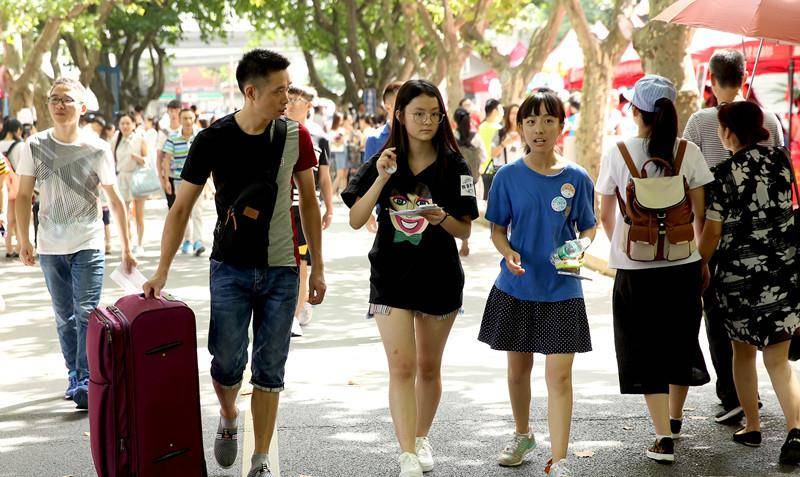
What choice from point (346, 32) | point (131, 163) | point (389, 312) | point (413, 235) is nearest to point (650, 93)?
point (413, 235)

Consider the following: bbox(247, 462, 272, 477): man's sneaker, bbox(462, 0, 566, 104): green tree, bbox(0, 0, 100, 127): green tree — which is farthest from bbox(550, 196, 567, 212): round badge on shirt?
bbox(0, 0, 100, 127): green tree

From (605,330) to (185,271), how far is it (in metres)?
5.22

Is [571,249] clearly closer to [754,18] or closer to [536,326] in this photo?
[536,326]

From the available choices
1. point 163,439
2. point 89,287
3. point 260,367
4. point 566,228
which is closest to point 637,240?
point 566,228

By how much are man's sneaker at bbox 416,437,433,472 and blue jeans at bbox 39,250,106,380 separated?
2132 mm

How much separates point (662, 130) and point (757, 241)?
735 millimetres

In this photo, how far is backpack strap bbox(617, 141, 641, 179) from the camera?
17.3ft

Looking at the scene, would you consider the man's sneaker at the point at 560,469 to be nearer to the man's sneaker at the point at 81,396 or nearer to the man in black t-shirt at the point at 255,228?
the man in black t-shirt at the point at 255,228

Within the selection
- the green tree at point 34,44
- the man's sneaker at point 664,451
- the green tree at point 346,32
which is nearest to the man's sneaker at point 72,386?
the man's sneaker at point 664,451

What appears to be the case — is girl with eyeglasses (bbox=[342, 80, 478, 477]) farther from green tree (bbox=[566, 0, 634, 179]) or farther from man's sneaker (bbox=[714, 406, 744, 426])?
green tree (bbox=[566, 0, 634, 179])

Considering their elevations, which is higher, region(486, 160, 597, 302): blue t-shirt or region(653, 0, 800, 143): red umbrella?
region(653, 0, 800, 143): red umbrella

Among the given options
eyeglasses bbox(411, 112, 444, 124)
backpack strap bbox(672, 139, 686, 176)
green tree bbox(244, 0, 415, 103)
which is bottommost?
backpack strap bbox(672, 139, 686, 176)

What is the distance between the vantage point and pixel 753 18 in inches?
230

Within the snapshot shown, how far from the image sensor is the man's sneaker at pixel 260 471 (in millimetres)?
4895
